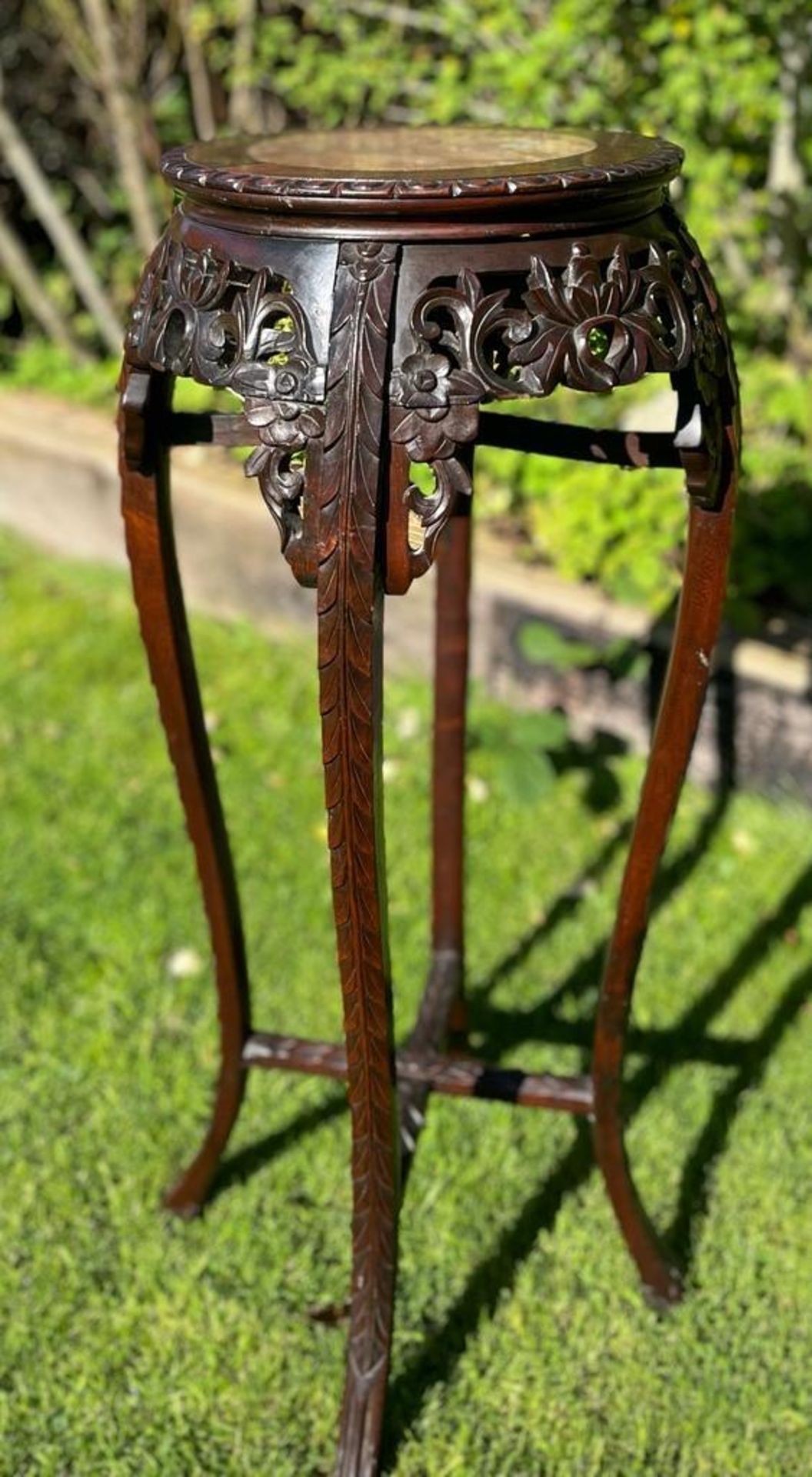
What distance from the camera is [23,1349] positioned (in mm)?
1889

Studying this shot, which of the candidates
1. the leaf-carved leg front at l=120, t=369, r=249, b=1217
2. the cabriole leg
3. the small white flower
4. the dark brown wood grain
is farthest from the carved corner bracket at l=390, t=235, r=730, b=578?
the small white flower

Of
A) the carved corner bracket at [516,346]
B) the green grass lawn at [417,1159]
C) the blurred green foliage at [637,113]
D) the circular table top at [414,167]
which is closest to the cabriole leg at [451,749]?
the green grass lawn at [417,1159]

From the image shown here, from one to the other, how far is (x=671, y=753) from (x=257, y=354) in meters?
0.64

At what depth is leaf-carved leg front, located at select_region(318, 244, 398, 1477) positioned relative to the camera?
1.20 metres

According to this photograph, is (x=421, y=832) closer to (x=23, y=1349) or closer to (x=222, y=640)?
(x=222, y=640)

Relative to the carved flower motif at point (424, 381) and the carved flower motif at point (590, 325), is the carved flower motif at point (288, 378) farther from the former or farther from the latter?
the carved flower motif at point (590, 325)

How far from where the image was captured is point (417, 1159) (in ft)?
7.17

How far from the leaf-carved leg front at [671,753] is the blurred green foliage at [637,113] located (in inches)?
55.1

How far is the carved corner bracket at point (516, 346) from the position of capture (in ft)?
3.95

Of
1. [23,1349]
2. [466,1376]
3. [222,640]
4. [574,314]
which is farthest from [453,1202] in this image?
[222,640]

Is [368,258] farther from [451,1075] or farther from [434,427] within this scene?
[451,1075]

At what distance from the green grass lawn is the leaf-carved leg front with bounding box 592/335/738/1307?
0.18 m

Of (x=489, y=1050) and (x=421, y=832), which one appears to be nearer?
(x=489, y=1050)

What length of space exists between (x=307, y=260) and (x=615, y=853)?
1895mm
